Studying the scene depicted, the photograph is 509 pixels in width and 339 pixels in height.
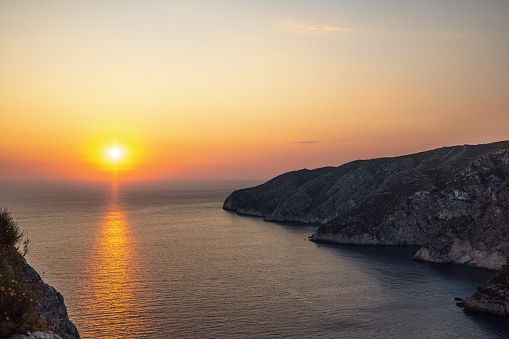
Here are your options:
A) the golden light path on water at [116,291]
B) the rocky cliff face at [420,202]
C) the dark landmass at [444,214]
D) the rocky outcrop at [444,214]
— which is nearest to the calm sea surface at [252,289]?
the golden light path on water at [116,291]

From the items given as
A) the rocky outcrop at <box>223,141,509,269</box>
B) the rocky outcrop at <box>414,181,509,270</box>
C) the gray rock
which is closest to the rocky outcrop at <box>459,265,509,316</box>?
the rocky outcrop at <box>414,181,509,270</box>

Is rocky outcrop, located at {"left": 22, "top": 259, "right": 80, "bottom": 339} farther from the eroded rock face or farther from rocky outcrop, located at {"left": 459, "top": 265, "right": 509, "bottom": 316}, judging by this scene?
the eroded rock face

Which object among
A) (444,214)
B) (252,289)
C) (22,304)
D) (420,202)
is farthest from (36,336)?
(420,202)

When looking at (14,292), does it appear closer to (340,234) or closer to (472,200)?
(340,234)

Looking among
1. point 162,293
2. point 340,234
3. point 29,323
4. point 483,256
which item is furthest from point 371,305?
point 340,234

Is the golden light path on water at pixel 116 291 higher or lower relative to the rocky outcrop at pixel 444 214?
lower

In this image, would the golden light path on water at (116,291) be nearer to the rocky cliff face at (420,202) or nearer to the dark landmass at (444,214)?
the rocky cliff face at (420,202)
